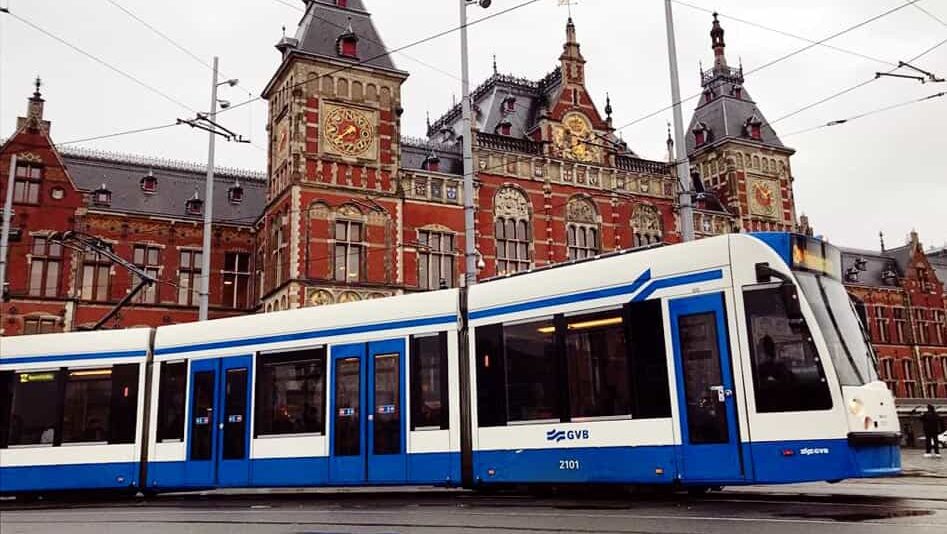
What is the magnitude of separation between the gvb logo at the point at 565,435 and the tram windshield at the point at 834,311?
288 centimetres

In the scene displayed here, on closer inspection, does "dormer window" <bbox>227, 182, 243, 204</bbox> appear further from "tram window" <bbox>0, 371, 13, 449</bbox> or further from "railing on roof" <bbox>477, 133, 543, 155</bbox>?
"tram window" <bbox>0, 371, 13, 449</bbox>

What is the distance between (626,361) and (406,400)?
3.16 metres

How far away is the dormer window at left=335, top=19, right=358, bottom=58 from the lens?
93.0 ft

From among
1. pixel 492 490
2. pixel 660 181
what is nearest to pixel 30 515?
pixel 492 490

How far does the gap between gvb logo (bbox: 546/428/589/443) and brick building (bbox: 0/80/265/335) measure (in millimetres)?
20037

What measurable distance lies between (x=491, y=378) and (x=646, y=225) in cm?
2457

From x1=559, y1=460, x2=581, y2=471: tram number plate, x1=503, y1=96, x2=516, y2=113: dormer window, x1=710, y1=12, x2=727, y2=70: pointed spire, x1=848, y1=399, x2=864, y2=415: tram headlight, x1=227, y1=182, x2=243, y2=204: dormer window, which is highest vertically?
x1=710, y1=12, x2=727, y2=70: pointed spire

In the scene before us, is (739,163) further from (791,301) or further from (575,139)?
(791,301)

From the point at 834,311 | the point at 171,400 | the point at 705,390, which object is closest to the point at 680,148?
the point at 834,311

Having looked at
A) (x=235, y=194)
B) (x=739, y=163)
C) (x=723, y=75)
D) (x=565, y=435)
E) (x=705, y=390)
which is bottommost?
(x=565, y=435)

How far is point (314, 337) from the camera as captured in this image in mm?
11531

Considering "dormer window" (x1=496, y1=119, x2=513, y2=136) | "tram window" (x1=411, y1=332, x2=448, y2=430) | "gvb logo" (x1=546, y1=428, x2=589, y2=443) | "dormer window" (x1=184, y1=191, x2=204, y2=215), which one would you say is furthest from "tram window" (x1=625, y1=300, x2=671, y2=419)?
"dormer window" (x1=184, y1=191, x2=204, y2=215)

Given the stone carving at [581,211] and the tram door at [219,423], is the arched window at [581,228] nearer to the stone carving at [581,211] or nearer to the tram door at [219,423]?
the stone carving at [581,211]

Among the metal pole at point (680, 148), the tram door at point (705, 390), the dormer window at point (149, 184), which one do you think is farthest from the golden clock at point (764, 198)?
the tram door at point (705, 390)
